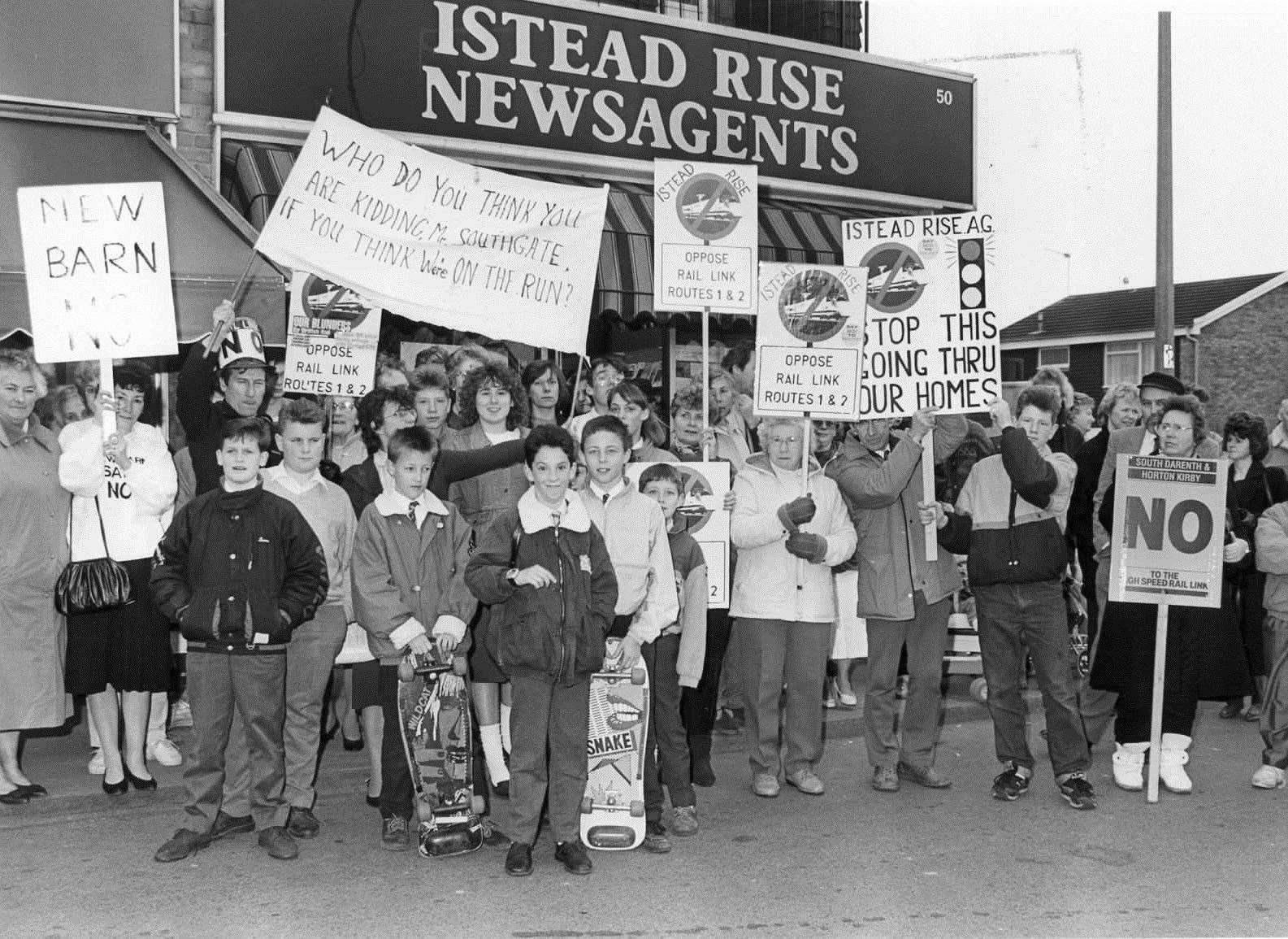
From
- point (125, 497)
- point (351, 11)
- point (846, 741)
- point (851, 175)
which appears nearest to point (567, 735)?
point (125, 497)

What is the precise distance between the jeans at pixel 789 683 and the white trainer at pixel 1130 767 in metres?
1.63

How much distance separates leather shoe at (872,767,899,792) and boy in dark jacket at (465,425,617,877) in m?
2.06

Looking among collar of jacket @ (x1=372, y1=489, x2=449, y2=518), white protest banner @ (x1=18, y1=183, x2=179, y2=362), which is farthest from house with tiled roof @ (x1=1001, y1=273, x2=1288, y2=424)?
white protest banner @ (x1=18, y1=183, x2=179, y2=362)

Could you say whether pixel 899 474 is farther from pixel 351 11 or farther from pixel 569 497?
pixel 351 11

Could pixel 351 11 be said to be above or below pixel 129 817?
above

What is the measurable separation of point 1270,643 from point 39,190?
699 cm

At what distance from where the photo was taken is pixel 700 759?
296 inches

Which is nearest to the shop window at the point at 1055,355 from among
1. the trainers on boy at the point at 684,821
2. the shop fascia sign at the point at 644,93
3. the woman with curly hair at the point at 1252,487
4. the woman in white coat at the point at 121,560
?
the shop fascia sign at the point at 644,93

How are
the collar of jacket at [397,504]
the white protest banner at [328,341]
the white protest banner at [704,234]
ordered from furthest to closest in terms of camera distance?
the white protest banner at [328,341]
the white protest banner at [704,234]
the collar of jacket at [397,504]

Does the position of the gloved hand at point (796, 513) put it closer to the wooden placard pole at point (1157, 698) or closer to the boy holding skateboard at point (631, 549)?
the boy holding skateboard at point (631, 549)

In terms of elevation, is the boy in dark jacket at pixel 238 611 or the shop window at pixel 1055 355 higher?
the shop window at pixel 1055 355

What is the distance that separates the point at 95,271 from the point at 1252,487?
276 inches

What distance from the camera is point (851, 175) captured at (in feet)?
47.8

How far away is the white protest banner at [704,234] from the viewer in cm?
827
